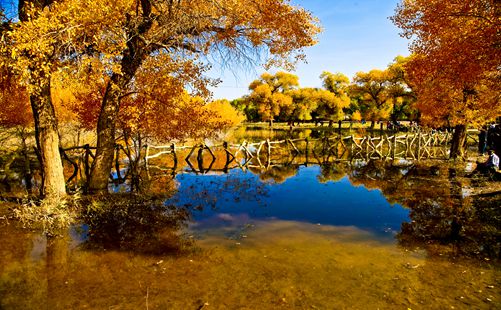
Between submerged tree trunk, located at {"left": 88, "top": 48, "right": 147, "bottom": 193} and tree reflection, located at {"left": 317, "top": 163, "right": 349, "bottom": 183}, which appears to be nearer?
submerged tree trunk, located at {"left": 88, "top": 48, "right": 147, "bottom": 193}

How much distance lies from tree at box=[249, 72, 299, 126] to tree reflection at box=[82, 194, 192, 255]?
202 feet

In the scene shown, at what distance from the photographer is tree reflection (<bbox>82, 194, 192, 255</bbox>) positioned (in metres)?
7.70

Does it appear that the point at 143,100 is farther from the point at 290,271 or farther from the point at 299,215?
the point at 290,271

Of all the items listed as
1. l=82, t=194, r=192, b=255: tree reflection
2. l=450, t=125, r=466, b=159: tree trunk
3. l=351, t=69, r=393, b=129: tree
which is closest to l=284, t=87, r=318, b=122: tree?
l=351, t=69, r=393, b=129: tree

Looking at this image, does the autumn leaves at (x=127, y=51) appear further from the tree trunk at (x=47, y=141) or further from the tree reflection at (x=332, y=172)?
the tree reflection at (x=332, y=172)

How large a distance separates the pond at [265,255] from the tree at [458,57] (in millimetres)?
5116

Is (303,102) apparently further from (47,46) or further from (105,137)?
(47,46)

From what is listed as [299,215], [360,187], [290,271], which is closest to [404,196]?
[360,187]

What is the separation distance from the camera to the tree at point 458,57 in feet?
34.5

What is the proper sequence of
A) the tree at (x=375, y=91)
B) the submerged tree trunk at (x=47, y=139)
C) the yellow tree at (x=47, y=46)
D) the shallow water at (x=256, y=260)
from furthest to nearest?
1. the tree at (x=375, y=91)
2. the submerged tree trunk at (x=47, y=139)
3. the yellow tree at (x=47, y=46)
4. the shallow water at (x=256, y=260)

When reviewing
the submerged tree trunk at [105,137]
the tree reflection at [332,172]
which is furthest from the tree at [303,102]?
the submerged tree trunk at [105,137]

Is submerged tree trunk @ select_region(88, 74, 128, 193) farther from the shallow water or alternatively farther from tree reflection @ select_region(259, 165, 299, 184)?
tree reflection @ select_region(259, 165, 299, 184)

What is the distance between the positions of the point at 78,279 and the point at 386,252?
6668mm

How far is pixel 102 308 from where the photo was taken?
505 centimetres
